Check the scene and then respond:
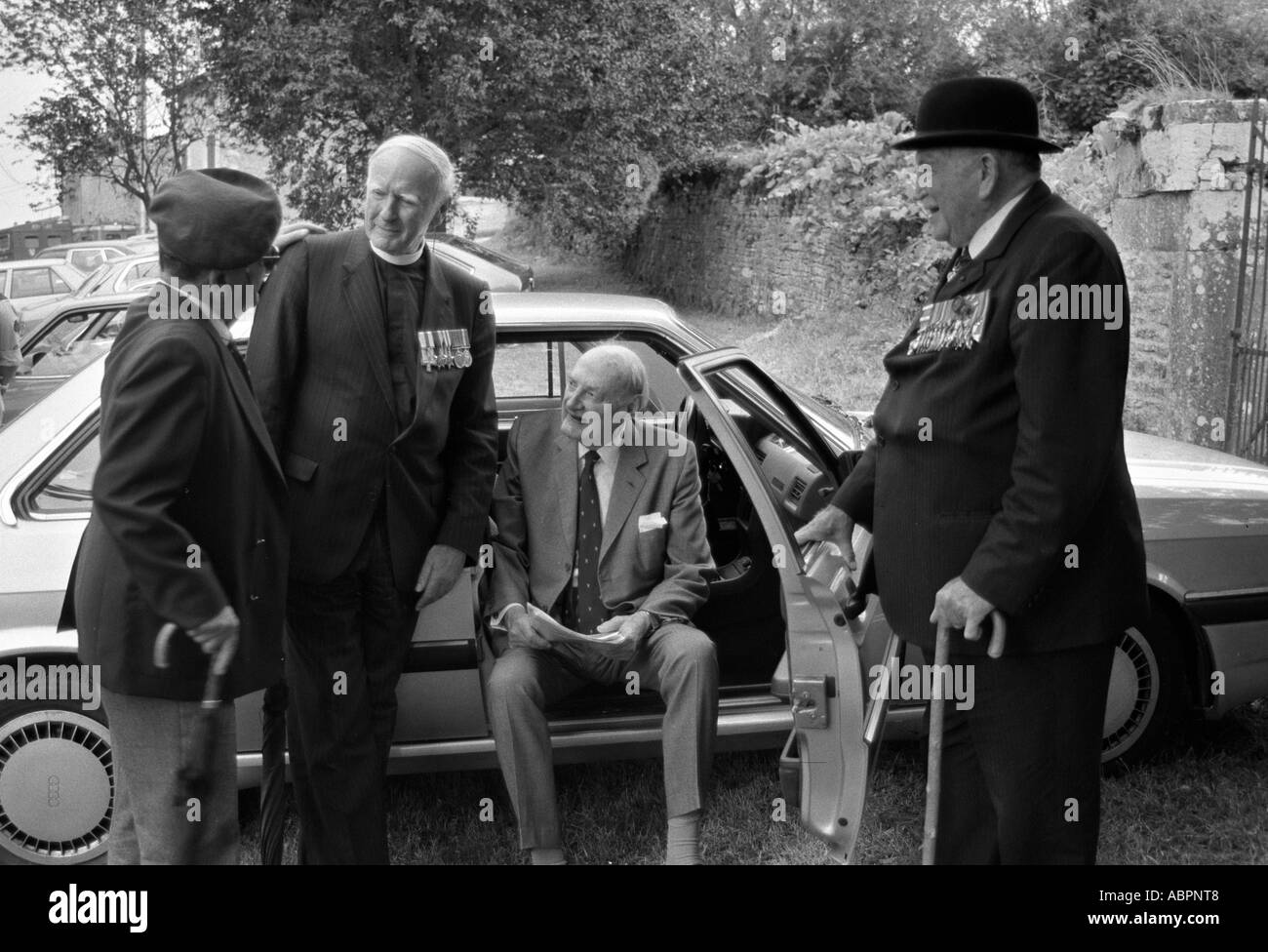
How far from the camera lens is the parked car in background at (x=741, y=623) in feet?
11.9

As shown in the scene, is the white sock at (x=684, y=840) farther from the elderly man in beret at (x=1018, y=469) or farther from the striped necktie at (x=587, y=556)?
the elderly man in beret at (x=1018, y=469)

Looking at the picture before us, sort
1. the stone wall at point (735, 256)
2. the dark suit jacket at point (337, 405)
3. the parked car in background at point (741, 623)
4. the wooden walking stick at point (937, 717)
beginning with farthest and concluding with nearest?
the stone wall at point (735, 256), the parked car in background at point (741, 623), the dark suit jacket at point (337, 405), the wooden walking stick at point (937, 717)

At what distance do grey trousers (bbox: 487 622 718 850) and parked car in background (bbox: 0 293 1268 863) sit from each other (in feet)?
0.65

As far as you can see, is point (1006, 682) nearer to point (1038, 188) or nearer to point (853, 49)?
point (1038, 188)

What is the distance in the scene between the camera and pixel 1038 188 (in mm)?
2807

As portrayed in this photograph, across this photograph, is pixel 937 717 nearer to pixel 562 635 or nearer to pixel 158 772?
pixel 562 635

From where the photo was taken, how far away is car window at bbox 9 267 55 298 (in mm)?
20844

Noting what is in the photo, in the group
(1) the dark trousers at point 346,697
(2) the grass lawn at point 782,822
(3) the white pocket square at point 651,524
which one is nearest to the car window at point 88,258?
(2) the grass lawn at point 782,822

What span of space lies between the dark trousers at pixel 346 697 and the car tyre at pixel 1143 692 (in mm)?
2418

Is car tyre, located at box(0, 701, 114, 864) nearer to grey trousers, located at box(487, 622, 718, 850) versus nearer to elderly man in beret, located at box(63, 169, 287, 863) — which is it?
elderly man in beret, located at box(63, 169, 287, 863)

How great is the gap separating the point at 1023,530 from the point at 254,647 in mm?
1654

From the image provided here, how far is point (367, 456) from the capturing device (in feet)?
11.2

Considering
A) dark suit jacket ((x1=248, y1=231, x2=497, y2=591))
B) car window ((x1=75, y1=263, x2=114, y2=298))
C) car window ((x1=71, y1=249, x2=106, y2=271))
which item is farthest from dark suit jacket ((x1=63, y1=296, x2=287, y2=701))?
car window ((x1=71, y1=249, x2=106, y2=271))
